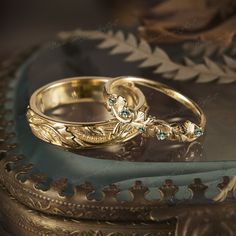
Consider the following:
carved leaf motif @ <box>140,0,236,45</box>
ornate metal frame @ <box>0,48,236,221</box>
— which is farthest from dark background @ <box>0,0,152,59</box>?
ornate metal frame @ <box>0,48,236,221</box>

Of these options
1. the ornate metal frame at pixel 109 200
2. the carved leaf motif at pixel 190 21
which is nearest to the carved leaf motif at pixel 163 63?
the carved leaf motif at pixel 190 21

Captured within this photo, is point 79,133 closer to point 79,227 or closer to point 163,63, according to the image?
point 79,227

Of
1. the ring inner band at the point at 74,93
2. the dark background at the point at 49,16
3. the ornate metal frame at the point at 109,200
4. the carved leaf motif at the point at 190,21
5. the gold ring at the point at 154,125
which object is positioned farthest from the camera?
the dark background at the point at 49,16

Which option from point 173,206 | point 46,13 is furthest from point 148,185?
point 46,13

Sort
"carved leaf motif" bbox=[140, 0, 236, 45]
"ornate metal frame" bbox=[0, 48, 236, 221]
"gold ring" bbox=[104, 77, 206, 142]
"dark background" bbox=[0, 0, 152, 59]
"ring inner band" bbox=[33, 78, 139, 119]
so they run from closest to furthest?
"ornate metal frame" bbox=[0, 48, 236, 221] < "gold ring" bbox=[104, 77, 206, 142] < "ring inner band" bbox=[33, 78, 139, 119] < "carved leaf motif" bbox=[140, 0, 236, 45] < "dark background" bbox=[0, 0, 152, 59]

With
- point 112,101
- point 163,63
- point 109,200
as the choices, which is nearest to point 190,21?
point 163,63

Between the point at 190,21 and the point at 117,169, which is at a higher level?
the point at 190,21

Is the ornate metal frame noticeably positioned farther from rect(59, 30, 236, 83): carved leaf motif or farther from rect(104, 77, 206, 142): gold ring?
rect(59, 30, 236, 83): carved leaf motif

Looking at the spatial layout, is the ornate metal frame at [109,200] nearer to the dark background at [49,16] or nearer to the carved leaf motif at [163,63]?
the carved leaf motif at [163,63]

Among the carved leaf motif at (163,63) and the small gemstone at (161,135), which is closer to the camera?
the small gemstone at (161,135)

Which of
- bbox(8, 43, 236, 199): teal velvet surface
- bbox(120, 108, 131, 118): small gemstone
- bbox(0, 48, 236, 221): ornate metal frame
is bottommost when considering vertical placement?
bbox(0, 48, 236, 221): ornate metal frame
